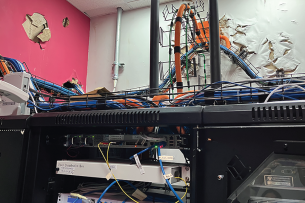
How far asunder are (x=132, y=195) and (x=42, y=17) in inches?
74.7

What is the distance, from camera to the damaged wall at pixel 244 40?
1.77 m

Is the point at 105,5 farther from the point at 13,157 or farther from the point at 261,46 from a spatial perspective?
the point at 13,157

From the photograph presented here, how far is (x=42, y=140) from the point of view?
79 cm

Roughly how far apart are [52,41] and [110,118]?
176 centimetres

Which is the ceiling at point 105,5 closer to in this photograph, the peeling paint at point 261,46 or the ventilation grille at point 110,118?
the peeling paint at point 261,46

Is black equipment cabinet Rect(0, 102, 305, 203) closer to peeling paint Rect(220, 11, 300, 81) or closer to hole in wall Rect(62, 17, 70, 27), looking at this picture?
peeling paint Rect(220, 11, 300, 81)

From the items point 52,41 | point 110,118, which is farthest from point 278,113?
point 52,41

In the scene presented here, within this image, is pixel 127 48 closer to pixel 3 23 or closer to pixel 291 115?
pixel 3 23

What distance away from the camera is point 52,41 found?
2.12 metres

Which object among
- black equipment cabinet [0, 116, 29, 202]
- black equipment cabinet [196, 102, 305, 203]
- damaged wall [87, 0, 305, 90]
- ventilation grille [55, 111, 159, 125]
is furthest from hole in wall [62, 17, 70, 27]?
black equipment cabinet [196, 102, 305, 203]

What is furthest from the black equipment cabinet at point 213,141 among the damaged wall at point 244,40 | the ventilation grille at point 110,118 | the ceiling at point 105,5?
the ceiling at point 105,5

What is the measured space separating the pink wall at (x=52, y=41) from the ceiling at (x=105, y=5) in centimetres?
8

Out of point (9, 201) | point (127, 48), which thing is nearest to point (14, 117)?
point (9, 201)

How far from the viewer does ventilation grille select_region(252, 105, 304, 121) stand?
48 cm
